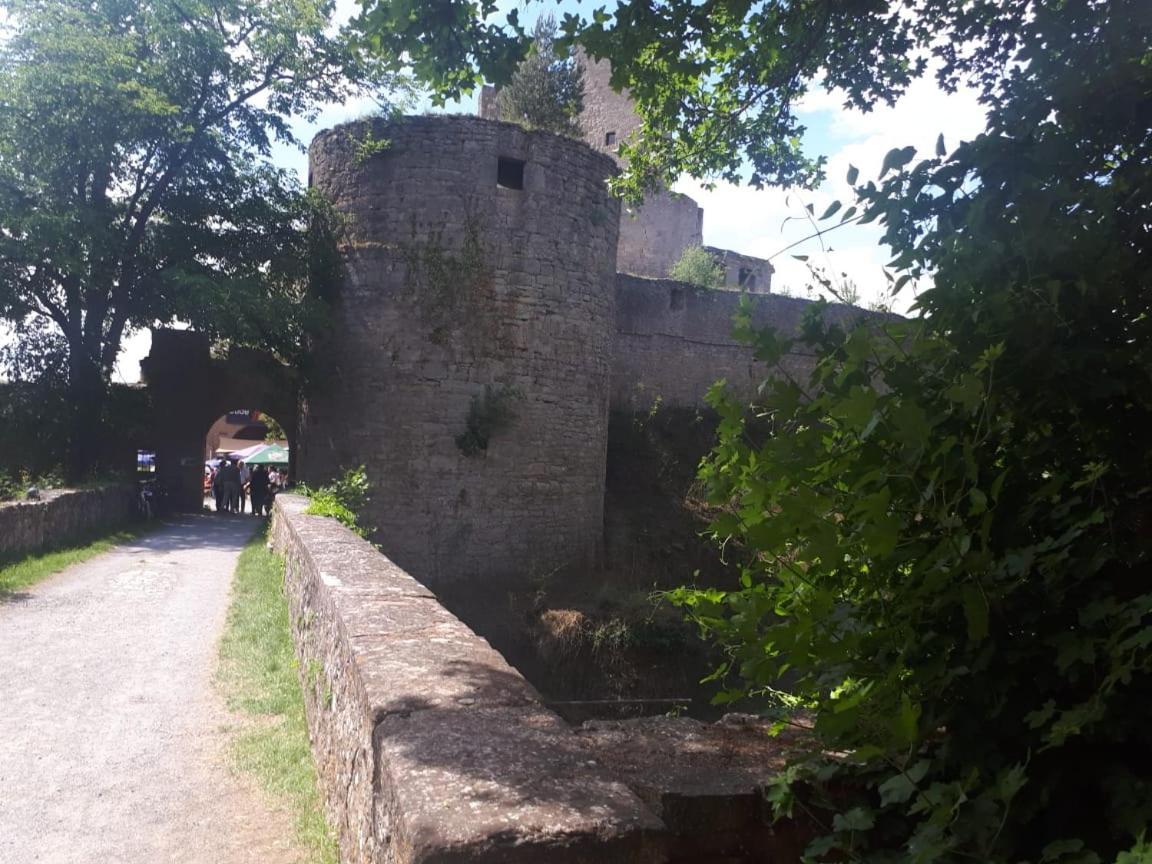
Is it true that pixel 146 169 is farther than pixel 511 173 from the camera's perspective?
Yes

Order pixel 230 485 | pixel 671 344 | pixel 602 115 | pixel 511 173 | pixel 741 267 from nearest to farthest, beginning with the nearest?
1. pixel 511 173
2. pixel 671 344
3. pixel 230 485
4. pixel 741 267
5. pixel 602 115

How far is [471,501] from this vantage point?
12.8 m

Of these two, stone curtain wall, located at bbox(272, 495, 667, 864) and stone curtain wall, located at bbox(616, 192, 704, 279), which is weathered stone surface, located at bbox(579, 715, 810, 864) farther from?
stone curtain wall, located at bbox(616, 192, 704, 279)

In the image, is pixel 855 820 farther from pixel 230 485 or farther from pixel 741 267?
pixel 741 267

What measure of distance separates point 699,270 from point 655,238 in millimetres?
6328

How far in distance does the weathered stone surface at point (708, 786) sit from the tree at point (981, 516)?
12cm

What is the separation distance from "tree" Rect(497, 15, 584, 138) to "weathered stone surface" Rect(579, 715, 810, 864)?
67.6 feet

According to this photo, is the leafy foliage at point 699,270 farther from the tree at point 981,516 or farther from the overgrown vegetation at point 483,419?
the tree at point 981,516

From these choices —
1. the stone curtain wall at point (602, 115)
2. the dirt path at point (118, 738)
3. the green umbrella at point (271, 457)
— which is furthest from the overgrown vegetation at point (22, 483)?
the stone curtain wall at point (602, 115)

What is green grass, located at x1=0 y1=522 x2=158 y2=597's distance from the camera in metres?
8.77

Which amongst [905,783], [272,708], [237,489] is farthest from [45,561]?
[237,489]

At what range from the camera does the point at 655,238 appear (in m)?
28.1

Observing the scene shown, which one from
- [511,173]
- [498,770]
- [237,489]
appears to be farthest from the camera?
[237,489]

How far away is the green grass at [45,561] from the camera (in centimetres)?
877
